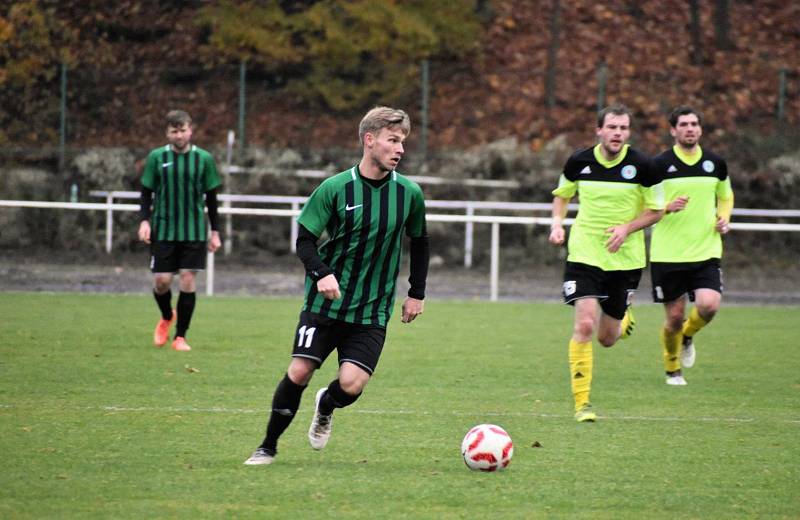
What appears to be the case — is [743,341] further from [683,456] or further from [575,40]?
[575,40]

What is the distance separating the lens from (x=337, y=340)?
6.59m

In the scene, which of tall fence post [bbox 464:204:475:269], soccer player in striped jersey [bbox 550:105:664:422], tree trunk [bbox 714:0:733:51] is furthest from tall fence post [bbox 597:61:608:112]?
soccer player in striped jersey [bbox 550:105:664:422]

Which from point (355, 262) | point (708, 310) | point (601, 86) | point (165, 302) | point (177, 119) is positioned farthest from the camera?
point (601, 86)

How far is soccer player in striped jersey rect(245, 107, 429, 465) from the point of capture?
6391 mm

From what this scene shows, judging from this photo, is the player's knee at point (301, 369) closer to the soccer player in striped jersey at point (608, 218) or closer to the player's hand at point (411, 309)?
the player's hand at point (411, 309)

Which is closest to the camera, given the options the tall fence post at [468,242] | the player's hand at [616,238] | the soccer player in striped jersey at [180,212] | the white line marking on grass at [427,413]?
the white line marking on grass at [427,413]

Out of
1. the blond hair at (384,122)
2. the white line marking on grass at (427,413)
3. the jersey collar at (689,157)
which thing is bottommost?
the white line marking on grass at (427,413)

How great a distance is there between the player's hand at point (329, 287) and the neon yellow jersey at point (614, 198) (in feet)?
9.45

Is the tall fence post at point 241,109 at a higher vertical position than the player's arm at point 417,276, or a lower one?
higher

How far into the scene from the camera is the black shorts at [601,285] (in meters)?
8.51

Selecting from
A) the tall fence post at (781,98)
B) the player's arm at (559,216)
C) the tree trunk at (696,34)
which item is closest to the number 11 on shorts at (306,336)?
the player's arm at (559,216)

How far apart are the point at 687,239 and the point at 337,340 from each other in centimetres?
450

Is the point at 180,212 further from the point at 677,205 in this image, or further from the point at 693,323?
the point at 693,323

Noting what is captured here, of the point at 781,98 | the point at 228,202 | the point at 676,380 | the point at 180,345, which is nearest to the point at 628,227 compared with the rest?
the point at 676,380
